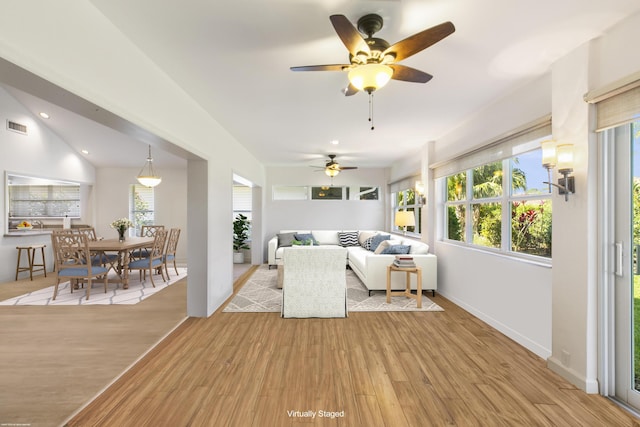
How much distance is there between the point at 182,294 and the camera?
478 centimetres

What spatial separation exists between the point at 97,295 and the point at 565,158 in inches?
249

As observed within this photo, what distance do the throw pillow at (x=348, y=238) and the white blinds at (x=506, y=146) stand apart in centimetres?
356

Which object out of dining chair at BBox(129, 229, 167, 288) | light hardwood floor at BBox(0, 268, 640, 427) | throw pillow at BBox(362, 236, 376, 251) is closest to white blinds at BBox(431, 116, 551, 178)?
light hardwood floor at BBox(0, 268, 640, 427)

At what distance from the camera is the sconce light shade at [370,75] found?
1.88 meters

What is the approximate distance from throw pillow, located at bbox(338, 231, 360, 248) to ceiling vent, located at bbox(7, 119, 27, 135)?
280 inches

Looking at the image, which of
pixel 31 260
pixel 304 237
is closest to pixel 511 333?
pixel 304 237

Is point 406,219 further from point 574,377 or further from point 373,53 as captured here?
point 373,53

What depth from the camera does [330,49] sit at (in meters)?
2.28

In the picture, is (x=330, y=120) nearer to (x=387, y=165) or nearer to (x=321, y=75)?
(x=321, y=75)

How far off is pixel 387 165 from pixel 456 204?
10.8 ft

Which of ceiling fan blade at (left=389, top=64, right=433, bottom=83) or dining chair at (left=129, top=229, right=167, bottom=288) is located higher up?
ceiling fan blade at (left=389, top=64, right=433, bottom=83)

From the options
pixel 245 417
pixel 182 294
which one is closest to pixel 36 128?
pixel 182 294

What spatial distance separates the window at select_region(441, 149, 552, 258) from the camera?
302cm

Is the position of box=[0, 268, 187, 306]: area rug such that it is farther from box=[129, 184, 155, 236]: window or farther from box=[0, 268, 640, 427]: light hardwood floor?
box=[129, 184, 155, 236]: window
